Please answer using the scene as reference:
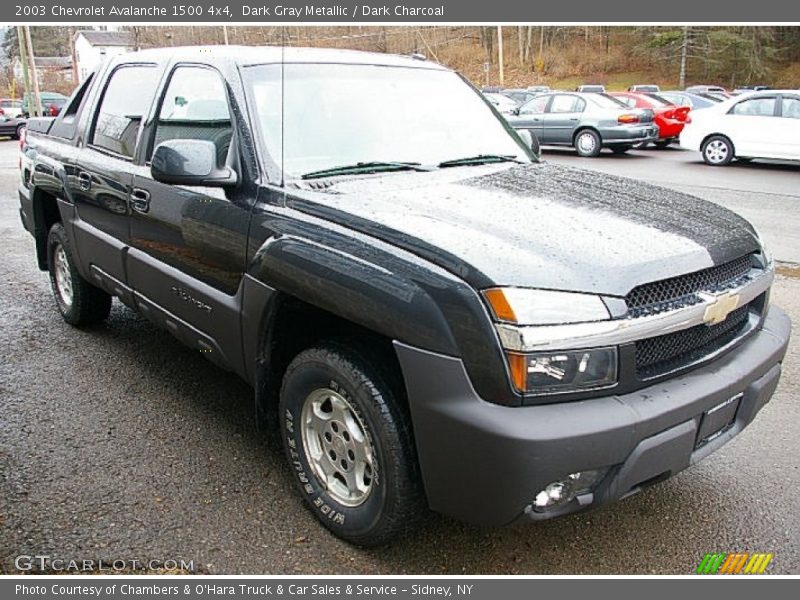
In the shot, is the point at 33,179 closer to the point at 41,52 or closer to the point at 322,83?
the point at 322,83

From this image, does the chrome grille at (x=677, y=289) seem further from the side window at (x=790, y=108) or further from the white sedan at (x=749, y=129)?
the side window at (x=790, y=108)

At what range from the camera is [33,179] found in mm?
5219

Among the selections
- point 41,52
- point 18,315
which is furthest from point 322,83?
point 41,52

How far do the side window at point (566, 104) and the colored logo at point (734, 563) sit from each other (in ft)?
50.8

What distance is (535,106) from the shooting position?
59.2 feet

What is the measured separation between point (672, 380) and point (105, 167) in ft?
10.8

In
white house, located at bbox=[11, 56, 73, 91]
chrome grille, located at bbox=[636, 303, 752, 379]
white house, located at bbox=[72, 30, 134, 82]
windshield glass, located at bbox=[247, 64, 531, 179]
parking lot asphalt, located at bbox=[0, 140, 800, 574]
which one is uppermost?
white house, located at bbox=[11, 56, 73, 91]

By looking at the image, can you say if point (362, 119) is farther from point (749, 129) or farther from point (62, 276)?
point (749, 129)

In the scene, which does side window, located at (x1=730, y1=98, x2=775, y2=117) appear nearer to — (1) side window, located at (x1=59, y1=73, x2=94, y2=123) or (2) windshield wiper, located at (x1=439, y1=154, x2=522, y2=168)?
(2) windshield wiper, located at (x1=439, y1=154, x2=522, y2=168)

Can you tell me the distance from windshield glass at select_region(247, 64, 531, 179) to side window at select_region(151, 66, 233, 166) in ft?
0.73

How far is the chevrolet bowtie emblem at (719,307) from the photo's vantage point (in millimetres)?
2473

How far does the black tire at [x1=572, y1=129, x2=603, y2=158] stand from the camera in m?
16.7

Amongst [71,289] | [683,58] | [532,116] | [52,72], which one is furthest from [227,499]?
[683,58]

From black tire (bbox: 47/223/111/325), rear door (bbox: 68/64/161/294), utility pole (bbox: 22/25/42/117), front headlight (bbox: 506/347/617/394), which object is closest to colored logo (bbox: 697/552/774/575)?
front headlight (bbox: 506/347/617/394)
